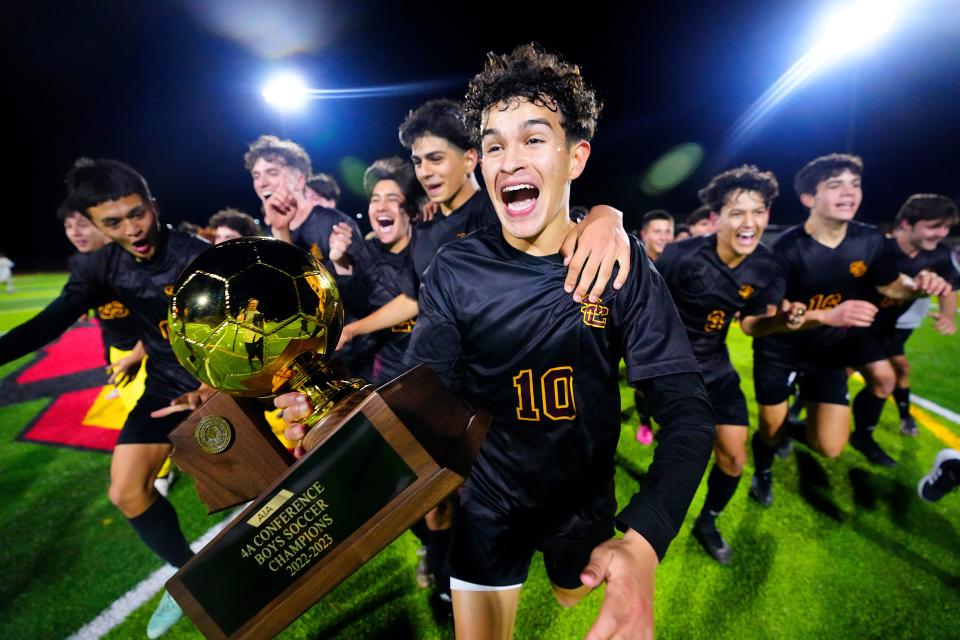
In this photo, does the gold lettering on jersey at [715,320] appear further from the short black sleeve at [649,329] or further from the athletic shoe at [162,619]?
the athletic shoe at [162,619]

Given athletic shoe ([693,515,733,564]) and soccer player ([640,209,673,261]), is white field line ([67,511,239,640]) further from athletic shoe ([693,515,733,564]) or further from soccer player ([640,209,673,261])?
soccer player ([640,209,673,261])

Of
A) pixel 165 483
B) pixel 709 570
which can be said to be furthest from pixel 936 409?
pixel 165 483

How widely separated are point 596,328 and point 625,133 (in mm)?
24929

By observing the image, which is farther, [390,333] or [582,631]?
[390,333]

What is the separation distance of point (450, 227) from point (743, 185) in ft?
7.53

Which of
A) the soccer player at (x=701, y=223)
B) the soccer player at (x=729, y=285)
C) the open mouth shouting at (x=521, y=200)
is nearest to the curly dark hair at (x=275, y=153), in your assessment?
the open mouth shouting at (x=521, y=200)

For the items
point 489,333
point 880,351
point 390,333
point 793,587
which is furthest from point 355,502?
point 880,351

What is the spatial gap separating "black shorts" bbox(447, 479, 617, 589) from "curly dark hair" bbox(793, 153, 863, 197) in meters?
3.37

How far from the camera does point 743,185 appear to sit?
3.05m

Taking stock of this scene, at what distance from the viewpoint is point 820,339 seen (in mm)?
3377

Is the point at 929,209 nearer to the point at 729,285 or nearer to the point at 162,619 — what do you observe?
the point at 729,285

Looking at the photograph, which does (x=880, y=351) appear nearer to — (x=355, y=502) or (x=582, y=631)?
(x=582, y=631)

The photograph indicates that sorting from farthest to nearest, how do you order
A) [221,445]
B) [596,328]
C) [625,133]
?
1. [625,133]
2. [596,328]
3. [221,445]

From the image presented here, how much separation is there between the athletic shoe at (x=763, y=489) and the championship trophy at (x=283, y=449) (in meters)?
3.42
